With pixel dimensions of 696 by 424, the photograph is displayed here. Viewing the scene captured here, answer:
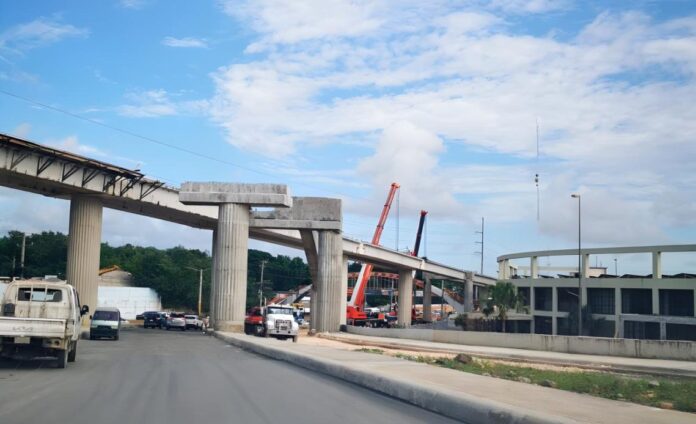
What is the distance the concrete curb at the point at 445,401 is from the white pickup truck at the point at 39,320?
22.9ft

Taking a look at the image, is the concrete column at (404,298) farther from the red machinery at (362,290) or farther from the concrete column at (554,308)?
the concrete column at (554,308)

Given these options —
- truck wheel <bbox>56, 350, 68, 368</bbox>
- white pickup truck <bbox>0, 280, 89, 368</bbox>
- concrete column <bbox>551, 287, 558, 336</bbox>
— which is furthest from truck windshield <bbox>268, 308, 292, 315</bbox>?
concrete column <bbox>551, 287, 558, 336</bbox>

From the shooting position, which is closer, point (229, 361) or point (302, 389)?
point (302, 389)

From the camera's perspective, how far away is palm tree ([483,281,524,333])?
78.4 m

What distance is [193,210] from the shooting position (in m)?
61.8

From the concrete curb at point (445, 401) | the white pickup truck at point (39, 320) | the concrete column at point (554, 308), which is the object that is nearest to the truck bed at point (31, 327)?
the white pickup truck at point (39, 320)

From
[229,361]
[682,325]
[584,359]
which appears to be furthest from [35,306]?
[682,325]

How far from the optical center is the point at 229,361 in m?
22.5

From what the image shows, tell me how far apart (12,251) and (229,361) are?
89797mm

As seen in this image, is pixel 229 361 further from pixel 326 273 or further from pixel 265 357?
pixel 326 273

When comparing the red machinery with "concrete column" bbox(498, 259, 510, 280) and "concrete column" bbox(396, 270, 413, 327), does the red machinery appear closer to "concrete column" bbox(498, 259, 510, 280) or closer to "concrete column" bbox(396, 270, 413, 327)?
"concrete column" bbox(396, 270, 413, 327)

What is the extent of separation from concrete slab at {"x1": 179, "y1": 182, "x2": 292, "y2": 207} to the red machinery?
144 ft

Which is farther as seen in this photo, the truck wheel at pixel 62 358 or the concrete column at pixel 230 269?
the concrete column at pixel 230 269

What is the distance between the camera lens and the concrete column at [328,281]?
61156 millimetres
